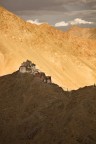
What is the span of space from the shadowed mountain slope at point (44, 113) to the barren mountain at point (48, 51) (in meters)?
18.7

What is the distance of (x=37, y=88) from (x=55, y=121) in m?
6.68

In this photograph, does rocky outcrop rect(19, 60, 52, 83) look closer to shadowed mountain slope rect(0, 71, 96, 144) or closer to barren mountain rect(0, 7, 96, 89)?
shadowed mountain slope rect(0, 71, 96, 144)

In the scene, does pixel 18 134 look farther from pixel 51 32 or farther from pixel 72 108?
pixel 51 32

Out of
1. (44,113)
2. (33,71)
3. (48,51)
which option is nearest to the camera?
(44,113)

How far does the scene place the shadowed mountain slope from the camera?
2847 centimetres

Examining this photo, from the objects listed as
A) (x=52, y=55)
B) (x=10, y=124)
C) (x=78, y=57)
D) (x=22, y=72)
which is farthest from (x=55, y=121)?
(x=78, y=57)

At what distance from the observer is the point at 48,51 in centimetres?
6675

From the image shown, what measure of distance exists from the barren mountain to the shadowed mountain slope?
18721mm

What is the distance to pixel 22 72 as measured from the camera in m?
40.1

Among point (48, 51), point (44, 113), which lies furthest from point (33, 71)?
point (48, 51)

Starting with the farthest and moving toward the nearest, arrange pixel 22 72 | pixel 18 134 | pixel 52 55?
1. pixel 52 55
2. pixel 22 72
3. pixel 18 134

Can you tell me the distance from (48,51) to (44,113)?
35266 mm

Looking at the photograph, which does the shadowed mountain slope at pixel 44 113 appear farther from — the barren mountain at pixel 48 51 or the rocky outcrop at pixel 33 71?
the barren mountain at pixel 48 51

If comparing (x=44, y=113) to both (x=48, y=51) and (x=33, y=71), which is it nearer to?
(x=33, y=71)
